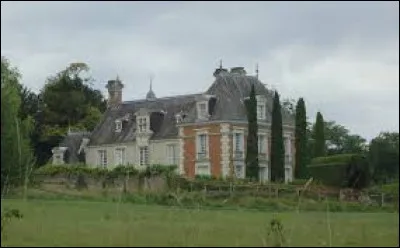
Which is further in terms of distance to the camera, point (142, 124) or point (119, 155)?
point (119, 155)

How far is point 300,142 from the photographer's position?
64062mm

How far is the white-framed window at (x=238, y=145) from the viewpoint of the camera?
2479 inches

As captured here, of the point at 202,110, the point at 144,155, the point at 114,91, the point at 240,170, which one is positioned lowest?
the point at 240,170

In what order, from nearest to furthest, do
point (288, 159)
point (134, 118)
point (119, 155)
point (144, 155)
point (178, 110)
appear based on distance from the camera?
point (288, 159) < point (178, 110) < point (144, 155) < point (119, 155) < point (134, 118)

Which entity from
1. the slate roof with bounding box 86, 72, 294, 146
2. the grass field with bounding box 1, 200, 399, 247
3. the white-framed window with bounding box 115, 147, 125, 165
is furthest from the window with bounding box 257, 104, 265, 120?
the grass field with bounding box 1, 200, 399, 247

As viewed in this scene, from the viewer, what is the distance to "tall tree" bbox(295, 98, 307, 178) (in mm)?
63219

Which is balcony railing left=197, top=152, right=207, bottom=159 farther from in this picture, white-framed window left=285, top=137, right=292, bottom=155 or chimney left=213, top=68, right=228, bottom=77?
white-framed window left=285, top=137, right=292, bottom=155

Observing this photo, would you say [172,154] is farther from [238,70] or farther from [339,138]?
[339,138]

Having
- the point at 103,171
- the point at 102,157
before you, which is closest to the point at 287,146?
the point at 102,157

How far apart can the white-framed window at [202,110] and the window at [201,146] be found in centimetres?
160

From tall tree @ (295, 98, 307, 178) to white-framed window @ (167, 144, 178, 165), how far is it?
→ 10053 millimetres

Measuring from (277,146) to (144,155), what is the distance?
43.9 ft

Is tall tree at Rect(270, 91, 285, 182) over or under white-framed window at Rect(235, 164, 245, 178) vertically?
over

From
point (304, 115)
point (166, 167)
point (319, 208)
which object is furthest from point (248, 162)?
point (319, 208)
